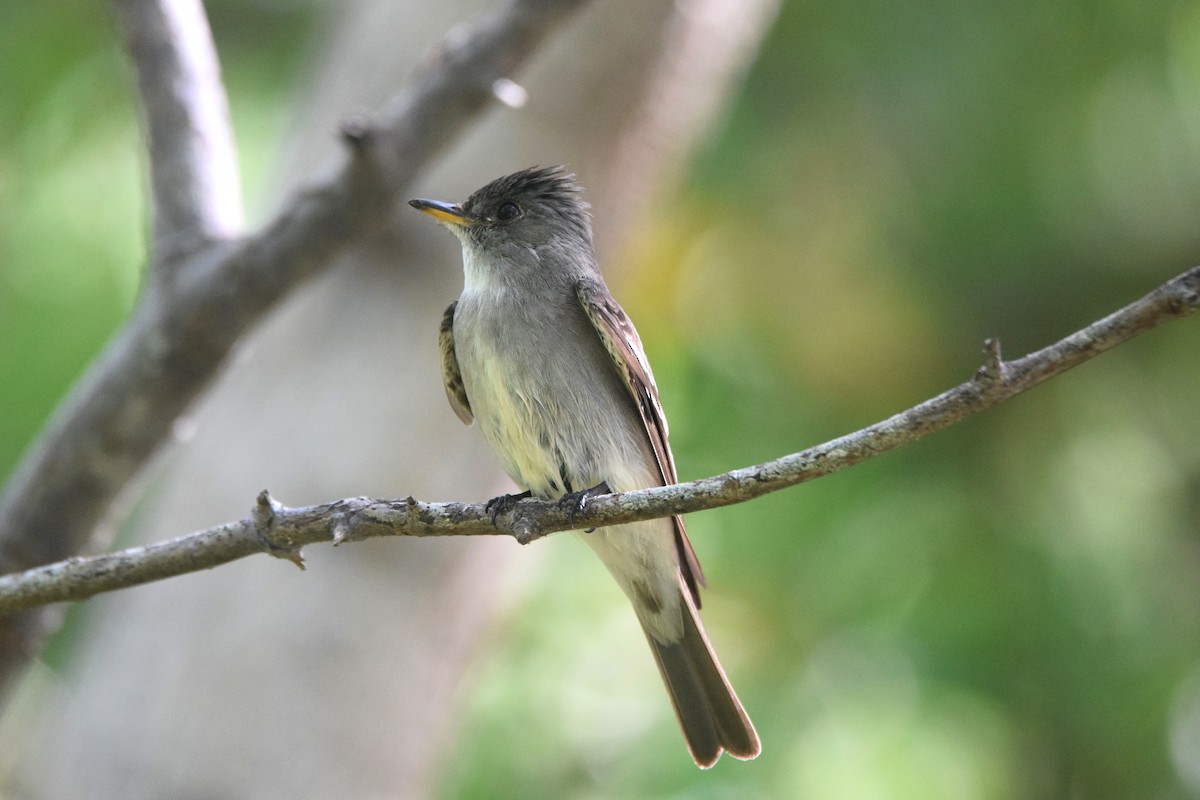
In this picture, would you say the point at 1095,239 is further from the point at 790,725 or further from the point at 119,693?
the point at 119,693

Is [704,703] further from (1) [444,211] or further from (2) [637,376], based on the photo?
(1) [444,211]

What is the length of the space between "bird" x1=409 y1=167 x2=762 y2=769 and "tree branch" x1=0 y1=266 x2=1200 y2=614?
0.61 metres

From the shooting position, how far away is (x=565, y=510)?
9.25 feet

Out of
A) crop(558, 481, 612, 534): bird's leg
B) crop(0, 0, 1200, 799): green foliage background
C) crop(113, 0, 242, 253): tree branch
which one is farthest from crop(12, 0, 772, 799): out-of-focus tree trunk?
crop(558, 481, 612, 534): bird's leg

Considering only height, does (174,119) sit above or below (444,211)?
above

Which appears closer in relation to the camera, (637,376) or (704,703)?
(637,376)

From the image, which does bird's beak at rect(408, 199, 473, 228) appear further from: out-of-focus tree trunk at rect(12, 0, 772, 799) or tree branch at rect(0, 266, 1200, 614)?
tree branch at rect(0, 266, 1200, 614)

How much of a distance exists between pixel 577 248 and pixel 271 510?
1953 mm

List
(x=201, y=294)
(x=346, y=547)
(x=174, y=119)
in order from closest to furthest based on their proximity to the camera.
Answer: (x=201, y=294) → (x=174, y=119) → (x=346, y=547)

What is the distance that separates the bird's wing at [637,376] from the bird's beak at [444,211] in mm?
612

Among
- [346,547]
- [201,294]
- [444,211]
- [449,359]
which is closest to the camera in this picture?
[201,294]

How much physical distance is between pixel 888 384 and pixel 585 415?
8.59 feet

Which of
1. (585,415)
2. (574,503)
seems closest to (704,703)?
(585,415)

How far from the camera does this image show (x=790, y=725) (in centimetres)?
531
